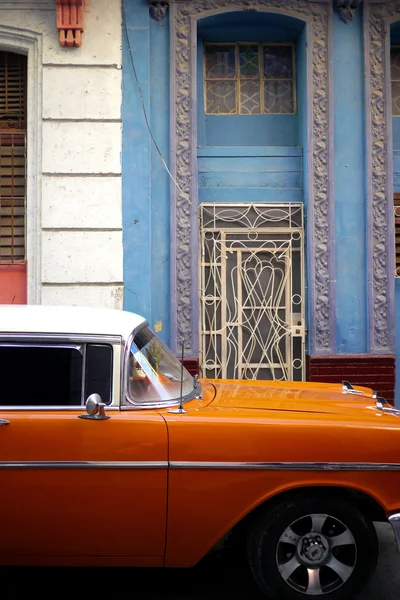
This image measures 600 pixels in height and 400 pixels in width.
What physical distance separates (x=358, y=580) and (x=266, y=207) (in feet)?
17.4

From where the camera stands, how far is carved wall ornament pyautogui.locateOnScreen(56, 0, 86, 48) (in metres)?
8.03

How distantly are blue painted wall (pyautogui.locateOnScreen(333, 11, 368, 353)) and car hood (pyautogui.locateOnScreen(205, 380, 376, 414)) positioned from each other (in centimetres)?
339

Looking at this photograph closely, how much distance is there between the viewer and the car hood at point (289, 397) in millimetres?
4066

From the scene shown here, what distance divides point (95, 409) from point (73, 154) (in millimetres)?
5065

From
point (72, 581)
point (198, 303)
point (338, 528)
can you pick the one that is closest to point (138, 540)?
point (72, 581)

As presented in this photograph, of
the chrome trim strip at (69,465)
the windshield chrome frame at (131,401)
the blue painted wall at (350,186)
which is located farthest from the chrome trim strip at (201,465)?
the blue painted wall at (350,186)

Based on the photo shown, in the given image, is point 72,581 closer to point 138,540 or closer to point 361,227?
point 138,540

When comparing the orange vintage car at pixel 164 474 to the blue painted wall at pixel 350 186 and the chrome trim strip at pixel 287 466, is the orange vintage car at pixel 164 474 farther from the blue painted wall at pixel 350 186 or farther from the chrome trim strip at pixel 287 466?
the blue painted wall at pixel 350 186

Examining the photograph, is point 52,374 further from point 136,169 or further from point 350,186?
point 350,186

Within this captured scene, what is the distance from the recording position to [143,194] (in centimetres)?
814

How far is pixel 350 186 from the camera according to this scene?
27.4 ft

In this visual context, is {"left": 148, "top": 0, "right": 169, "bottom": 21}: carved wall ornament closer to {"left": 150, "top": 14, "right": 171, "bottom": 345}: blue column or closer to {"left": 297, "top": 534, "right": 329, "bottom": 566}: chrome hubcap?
{"left": 150, "top": 14, "right": 171, "bottom": 345}: blue column

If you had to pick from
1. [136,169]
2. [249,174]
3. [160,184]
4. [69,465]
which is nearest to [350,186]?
[249,174]

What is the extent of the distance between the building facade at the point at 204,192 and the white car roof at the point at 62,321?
12.8 ft
